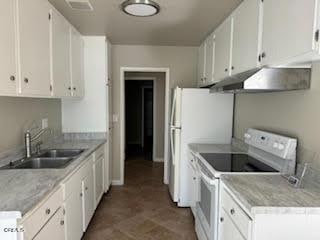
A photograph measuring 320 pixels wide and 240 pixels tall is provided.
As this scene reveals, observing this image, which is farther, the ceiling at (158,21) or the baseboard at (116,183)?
the baseboard at (116,183)

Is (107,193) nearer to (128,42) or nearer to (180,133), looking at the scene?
(180,133)

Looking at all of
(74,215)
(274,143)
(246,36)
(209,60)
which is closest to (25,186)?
(74,215)

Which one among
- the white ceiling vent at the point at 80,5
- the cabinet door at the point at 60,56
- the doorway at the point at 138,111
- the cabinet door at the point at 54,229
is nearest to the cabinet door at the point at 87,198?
the cabinet door at the point at 54,229

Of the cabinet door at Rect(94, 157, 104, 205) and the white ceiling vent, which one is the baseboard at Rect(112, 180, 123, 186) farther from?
the white ceiling vent

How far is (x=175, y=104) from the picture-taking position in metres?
3.23

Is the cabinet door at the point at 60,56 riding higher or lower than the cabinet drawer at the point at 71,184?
higher

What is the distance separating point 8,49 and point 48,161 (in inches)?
47.0

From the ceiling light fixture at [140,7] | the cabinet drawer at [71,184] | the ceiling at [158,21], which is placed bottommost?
the cabinet drawer at [71,184]

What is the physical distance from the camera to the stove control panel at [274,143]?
1.77 meters

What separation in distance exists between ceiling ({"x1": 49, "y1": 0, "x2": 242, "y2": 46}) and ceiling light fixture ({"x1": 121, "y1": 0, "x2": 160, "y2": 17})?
77 millimetres

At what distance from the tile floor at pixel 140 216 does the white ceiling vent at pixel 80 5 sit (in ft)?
7.77

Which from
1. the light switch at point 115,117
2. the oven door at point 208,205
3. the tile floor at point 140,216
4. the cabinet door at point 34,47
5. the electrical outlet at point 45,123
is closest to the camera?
the cabinet door at point 34,47

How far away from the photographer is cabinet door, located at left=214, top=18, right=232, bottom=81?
2430 millimetres

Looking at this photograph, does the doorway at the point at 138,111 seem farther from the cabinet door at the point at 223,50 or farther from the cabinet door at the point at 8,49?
the cabinet door at the point at 8,49
